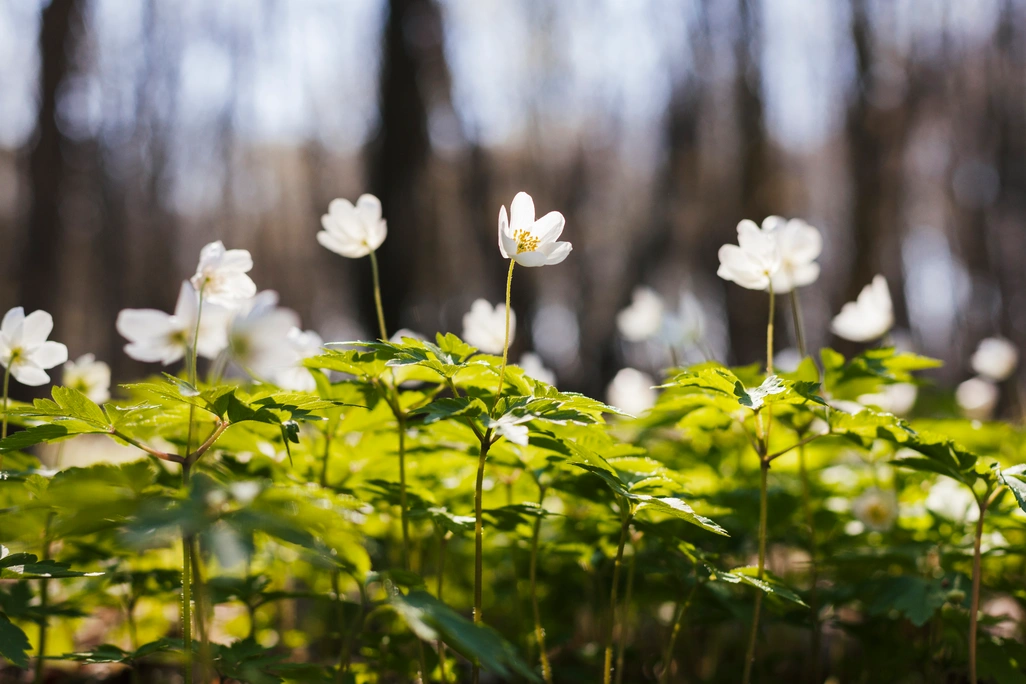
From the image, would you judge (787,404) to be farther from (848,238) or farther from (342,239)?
(848,238)

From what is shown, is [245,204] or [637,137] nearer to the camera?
[637,137]

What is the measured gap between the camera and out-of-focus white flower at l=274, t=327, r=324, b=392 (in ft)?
5.47

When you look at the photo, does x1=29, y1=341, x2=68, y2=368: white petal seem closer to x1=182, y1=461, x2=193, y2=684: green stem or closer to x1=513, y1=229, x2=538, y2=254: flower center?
x1=182, y1=461, x2=193, y2=684: green stem

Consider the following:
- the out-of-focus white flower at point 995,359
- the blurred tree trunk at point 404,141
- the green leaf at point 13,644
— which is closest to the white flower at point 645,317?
the out-of-focus white flower at point 995,359

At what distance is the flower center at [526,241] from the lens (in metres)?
1.55

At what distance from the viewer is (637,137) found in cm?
986

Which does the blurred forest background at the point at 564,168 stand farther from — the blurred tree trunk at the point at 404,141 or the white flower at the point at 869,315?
the white flower at the point at 869,315

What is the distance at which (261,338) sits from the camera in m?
1.58

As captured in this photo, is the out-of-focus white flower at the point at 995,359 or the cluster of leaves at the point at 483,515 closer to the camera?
the cluster of leaves at the point at 483,515

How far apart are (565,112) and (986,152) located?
219 inches

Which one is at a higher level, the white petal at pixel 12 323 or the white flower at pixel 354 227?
the white flower at pixel 354 227

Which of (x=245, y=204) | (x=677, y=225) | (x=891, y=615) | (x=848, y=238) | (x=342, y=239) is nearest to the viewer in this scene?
(x=342, y=239)

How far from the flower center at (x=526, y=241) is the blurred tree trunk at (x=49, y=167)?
281 inches

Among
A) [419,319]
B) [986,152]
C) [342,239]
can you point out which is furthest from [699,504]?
[986,152]
